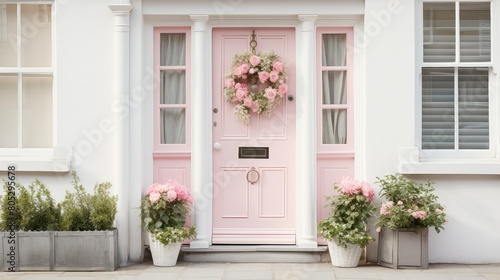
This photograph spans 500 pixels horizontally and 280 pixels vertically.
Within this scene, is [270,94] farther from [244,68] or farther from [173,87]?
[173,87]

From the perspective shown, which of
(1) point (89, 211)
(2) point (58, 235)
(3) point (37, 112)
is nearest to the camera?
(2) point (58, 235)

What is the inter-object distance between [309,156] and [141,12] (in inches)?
105

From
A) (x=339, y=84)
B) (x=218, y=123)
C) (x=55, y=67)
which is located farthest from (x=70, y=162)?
(x=339, y=84)

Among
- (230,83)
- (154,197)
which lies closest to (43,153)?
(154,197)

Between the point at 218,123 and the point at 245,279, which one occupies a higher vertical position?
the point at 218,123

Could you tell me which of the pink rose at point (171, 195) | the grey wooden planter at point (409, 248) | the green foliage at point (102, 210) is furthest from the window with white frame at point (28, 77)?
the grey wooden planter at point (409, 248)

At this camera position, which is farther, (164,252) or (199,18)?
(199,18)

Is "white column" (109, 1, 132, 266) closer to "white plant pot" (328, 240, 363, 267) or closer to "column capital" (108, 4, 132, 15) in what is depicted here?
"column capital" (108, 4, 132, 15)

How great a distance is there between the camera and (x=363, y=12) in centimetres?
875

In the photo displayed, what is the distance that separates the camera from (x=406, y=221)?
8156 mm

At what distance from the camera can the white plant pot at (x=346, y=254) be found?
27.4ft

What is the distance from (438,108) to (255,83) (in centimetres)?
224

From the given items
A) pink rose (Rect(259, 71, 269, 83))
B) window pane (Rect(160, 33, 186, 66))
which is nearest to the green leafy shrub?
window pane (Rect(160, 33, 186, 66))

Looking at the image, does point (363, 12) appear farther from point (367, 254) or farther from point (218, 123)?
point (367, 254)
